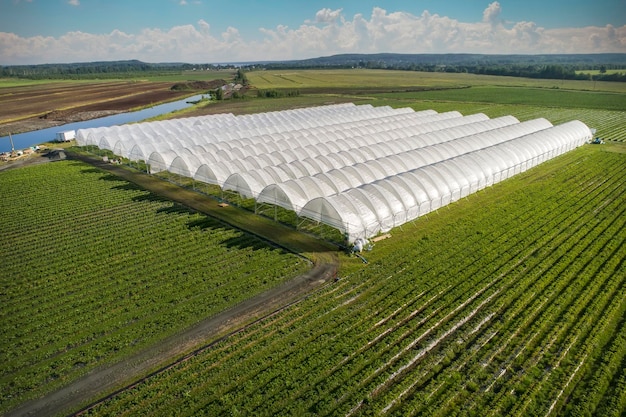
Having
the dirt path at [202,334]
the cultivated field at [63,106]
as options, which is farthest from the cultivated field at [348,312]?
the cultivated field at [63,106]

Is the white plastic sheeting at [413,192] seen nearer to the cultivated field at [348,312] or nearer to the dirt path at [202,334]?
the cultivated field at [348,312]

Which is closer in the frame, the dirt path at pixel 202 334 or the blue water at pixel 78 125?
the dirt path at pixel 202 334

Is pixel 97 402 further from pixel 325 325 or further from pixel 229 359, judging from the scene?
pixel 325 325

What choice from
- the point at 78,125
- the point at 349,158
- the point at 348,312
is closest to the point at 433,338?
the point at 348,312

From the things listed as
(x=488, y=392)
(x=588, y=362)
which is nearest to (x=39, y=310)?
(x=488, y=392)

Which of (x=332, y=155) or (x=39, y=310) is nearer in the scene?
(x=39, y=310)

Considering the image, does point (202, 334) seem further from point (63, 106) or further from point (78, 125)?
point (63, 106)
